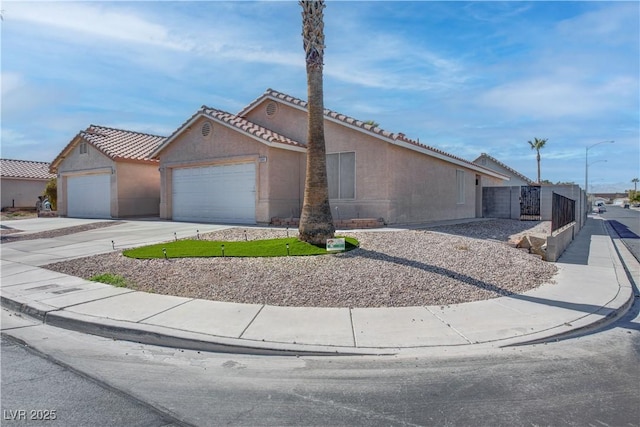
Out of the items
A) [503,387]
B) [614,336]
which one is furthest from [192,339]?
[614,336]

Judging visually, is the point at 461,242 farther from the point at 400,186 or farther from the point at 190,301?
the point at 190,301

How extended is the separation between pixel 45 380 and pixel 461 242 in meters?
9.93

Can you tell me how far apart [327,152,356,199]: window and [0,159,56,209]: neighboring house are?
27646 mm

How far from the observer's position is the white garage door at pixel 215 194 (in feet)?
56.0

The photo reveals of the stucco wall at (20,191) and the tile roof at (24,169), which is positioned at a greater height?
the tile roof at (24,169)

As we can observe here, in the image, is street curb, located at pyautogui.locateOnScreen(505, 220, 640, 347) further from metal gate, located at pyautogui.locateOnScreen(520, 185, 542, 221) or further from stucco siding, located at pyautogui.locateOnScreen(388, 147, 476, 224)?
metal gate, located at pyautogui.locateOnScreen(520, 185, 542, 221)

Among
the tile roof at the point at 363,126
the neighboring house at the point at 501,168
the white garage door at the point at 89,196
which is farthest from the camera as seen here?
the neighboring house at the point at 501,168

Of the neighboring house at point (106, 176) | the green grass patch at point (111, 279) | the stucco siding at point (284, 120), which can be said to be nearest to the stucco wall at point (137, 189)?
the neighboring house at point (106, 176)

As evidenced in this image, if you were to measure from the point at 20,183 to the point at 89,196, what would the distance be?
644 inches

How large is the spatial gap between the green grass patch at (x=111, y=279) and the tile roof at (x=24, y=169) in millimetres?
30243

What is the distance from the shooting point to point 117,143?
23625 mm

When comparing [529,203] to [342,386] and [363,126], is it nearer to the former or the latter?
[363,126]

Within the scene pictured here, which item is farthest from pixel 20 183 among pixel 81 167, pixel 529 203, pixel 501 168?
pixel 501 168

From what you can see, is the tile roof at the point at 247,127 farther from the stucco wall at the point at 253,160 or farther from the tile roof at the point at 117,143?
the tile roof at the point at 117,143
